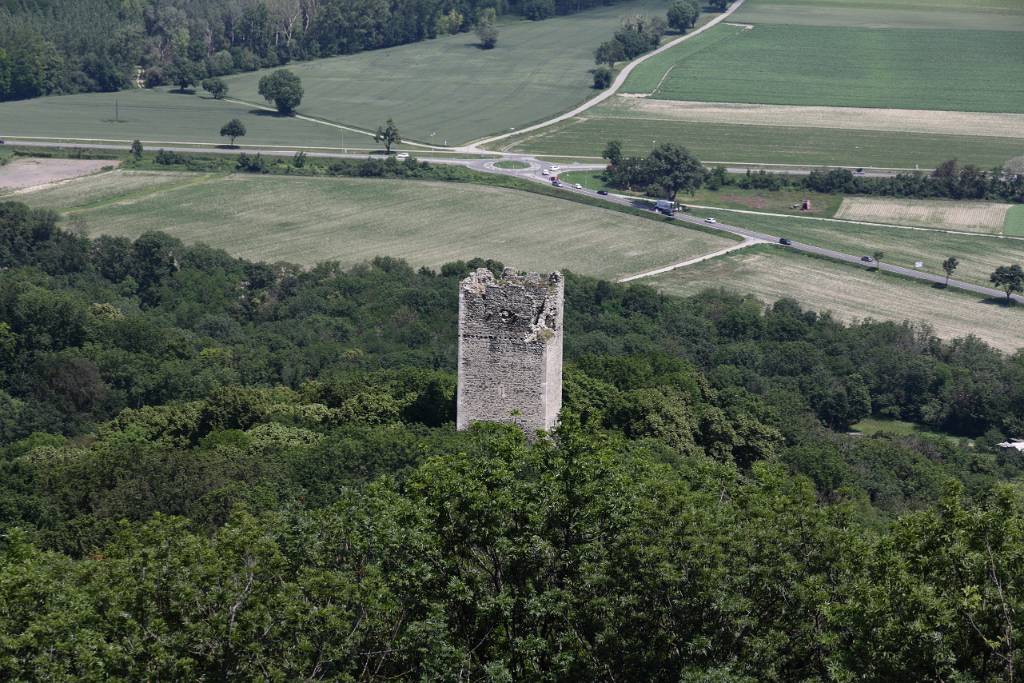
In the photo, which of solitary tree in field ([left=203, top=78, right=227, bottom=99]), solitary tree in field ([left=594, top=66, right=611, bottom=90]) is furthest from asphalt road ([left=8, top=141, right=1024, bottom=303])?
solitary tree in field ([left=594, top=66, right=611, bottom=90])

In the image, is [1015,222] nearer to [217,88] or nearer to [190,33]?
[217,88]

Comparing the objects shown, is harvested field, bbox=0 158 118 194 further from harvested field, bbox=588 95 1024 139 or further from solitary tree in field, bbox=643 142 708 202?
harvested field, bbox=588 95 1024 139

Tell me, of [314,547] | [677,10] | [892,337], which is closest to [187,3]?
[677,10]

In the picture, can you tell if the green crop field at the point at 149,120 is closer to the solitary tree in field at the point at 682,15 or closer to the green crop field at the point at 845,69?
the green crop field at the point at 845,69

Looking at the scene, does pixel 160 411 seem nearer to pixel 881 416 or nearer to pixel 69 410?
pixel 69 410

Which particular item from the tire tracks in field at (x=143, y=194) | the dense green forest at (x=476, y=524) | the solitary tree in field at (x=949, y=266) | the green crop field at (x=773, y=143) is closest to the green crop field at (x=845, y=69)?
the green crop field at (x=773, y=143)

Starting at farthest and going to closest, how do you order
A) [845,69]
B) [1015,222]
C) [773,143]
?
[845,69], [773,143], [1015,222]

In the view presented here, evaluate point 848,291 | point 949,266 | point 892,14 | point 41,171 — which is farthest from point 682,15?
point 848,291
